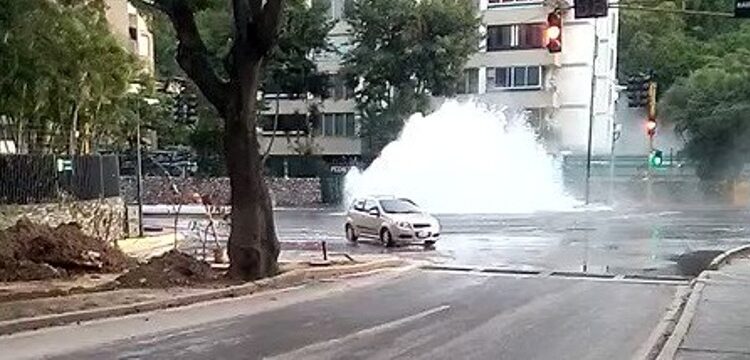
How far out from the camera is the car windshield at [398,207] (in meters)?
35.3

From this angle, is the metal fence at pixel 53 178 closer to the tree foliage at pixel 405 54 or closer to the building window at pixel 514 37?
the tree foliage at pixel 405 54

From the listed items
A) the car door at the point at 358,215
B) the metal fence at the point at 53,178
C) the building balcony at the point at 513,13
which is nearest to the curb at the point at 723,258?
the car door at the point at 358,215

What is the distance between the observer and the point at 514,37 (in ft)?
237

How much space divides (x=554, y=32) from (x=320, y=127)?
175ft

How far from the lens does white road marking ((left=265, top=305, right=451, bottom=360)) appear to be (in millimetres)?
12039

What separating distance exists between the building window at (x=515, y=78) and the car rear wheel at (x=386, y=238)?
1517 inches

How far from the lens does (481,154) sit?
6312 centimetres

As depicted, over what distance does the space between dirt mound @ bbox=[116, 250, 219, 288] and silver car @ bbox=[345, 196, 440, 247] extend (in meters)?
14.2

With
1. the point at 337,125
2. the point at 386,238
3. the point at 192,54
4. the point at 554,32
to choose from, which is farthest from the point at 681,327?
the point at 337,125

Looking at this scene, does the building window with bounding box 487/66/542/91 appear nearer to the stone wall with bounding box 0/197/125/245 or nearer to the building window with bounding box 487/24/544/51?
the building window with bounding box 487/24/544/51

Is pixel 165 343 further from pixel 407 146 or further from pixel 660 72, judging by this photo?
pixel 660 72

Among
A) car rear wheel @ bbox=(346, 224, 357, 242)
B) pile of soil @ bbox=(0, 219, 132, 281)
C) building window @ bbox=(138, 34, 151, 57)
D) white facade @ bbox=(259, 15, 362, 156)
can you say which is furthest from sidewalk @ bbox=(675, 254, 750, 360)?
white facade @ bbox=(259, 15, 362, 156)

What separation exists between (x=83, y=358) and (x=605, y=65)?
68.7 m

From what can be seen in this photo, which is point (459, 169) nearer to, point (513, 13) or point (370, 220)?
point (513, 13)
